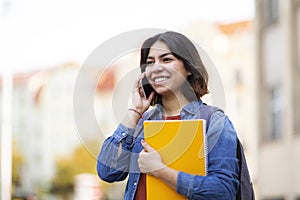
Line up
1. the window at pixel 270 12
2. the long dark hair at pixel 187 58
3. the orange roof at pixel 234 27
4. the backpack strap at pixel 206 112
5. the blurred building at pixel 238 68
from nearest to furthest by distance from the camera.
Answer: the backpack strap at pixel 206 112
the long dark hair at pixel 187 58
the window at pixel 270 12
the blurred building at pixel 238 68
the orange roof at pixel 234 27

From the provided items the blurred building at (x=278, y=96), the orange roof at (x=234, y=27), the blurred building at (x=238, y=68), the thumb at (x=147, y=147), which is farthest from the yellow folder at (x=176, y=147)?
the orange roof at (x=234, y=27)

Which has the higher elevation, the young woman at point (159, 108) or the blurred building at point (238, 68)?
the blurred building at point (238, 68)

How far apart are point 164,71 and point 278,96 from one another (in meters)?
26.4

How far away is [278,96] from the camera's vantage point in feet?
96.6

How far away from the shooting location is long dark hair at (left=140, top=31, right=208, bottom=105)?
3330 mm

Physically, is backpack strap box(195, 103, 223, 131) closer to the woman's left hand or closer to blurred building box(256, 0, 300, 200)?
the woman's left hand

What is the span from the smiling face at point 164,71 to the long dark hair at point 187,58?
0.6 inches

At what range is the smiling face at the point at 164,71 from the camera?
10.8ft

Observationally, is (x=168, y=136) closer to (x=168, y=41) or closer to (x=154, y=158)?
(x=154, y=158)

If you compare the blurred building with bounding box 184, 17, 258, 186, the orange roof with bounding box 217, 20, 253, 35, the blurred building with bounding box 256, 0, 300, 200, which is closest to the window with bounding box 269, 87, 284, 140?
the blurred building with bounding box 256, 0, 300, 200

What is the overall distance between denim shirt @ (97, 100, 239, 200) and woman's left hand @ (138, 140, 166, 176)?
0.25 ft

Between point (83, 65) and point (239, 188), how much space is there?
0.64 metres

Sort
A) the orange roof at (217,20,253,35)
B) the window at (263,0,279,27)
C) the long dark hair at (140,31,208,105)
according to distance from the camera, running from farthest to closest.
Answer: the orange roof at (217,20,253,35)
the window at (263,0,279,27)
the long dark hair at (140,31,208,105)

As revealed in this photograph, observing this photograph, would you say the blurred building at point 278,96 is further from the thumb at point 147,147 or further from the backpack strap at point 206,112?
the thumb at point 147,147
